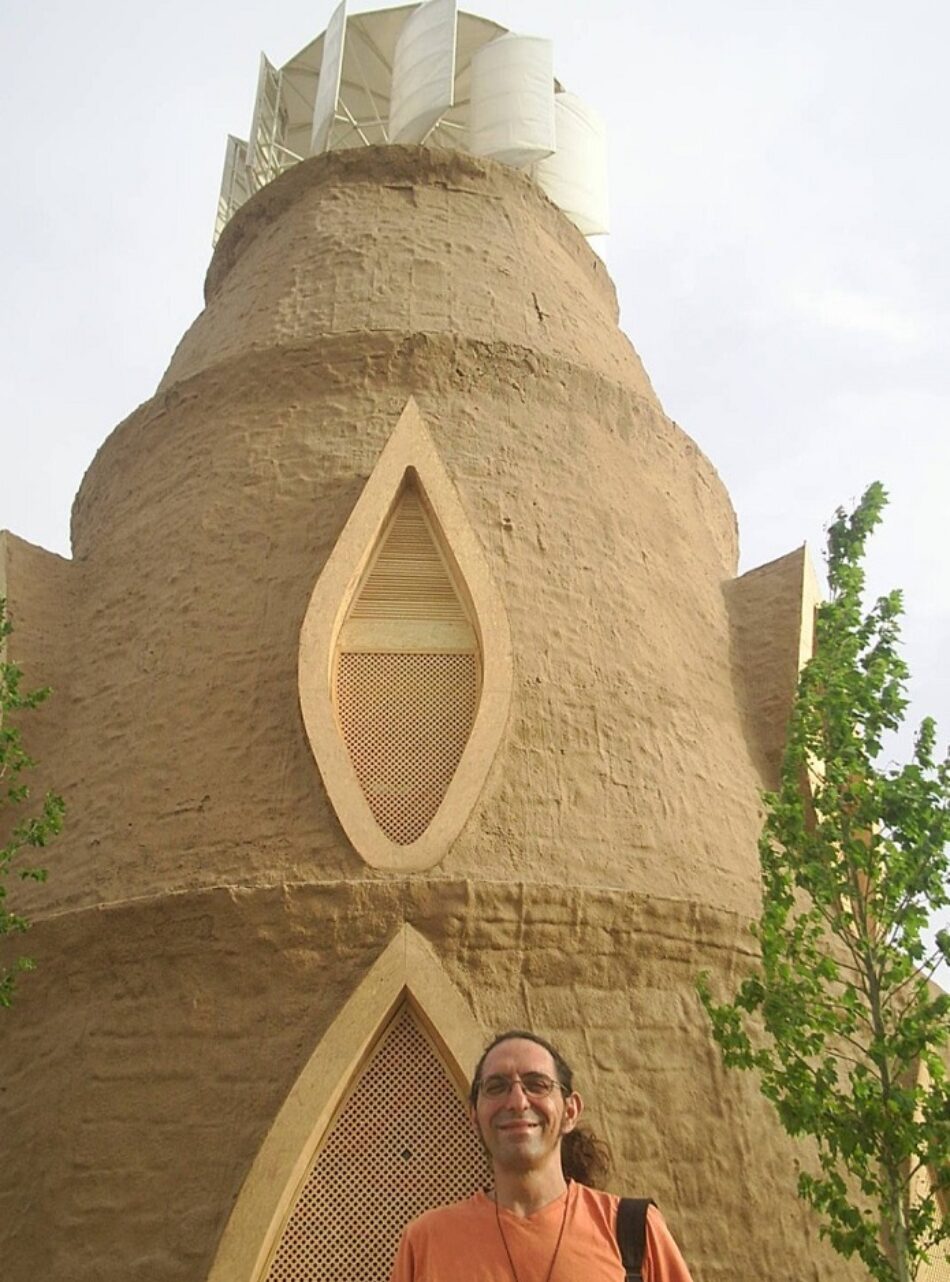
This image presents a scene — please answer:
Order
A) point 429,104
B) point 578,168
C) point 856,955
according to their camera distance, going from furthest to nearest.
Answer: point 578,168 < point 429,104 < point 856,955

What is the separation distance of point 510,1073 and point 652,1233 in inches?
17.5

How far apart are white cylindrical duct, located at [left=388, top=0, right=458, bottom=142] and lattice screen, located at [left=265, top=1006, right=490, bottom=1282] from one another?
11522mm

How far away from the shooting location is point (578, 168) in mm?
16656

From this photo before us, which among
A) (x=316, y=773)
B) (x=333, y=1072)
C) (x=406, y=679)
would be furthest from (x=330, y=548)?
(x=333, y=1072)

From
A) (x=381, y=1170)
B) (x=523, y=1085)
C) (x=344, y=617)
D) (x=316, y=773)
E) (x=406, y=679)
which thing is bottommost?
(x=381, y=1170)

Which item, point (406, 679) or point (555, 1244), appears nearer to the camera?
point (555, 1244)

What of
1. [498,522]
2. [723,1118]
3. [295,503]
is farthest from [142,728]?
[723,1118]

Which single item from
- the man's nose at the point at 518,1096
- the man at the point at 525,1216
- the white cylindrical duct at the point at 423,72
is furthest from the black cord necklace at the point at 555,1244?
the white cylindrical duct at the point at 423,72

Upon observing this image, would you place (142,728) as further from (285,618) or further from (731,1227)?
(731,1227)

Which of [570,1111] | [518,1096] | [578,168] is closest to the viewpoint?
[518,1096]

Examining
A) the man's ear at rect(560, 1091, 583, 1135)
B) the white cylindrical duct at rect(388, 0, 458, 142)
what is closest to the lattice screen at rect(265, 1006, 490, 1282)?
the man's ear at rect(560, 1091, 583, 1135)

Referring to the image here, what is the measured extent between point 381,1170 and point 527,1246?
4042 millimetres

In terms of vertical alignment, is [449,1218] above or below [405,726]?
below

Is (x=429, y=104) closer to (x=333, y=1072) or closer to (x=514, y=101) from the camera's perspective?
(x=514, y=101)
